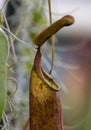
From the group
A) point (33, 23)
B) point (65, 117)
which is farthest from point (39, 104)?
point (65, 117)

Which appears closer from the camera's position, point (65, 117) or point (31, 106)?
point (31, 106)

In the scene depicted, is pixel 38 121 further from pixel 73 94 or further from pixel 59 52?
pixel 73 94

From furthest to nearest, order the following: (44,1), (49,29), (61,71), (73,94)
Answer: (73,94), (61,71), (44,1), (49,29)

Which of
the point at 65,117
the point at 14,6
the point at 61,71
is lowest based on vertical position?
the point at 65,117

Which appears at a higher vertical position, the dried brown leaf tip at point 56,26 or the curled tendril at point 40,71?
the dried brown leaf tip at point 56,26

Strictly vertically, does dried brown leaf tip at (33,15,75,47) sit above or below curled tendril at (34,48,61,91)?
above

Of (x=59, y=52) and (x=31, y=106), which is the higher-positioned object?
(x=59, y=52)

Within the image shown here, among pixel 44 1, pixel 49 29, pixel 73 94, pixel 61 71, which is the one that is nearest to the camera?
pixel 49 29

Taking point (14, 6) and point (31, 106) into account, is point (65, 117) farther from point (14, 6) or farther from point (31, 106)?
point (31, 106)

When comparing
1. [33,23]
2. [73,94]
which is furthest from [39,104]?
[73,94]
